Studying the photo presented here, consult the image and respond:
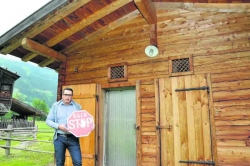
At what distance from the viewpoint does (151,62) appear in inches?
168

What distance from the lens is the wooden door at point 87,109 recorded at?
432 centimetres

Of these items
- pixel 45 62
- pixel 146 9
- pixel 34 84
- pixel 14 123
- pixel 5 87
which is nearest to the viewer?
pixel 146 9

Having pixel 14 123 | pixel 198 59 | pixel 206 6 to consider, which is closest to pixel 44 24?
pixel 198 59

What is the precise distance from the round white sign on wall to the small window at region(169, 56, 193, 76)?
327 mm

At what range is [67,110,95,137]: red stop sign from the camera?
9.18 ft

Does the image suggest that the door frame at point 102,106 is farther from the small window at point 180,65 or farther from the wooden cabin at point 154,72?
the small window at point 180,65

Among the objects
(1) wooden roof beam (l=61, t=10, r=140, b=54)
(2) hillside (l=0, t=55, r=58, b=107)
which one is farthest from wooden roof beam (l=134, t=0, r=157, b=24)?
(2) hillside (l=0, t=55, r=58, b=107)

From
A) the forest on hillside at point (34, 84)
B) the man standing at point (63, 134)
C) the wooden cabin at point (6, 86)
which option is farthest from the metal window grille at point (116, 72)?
the forest on hillside at point (34, 84)

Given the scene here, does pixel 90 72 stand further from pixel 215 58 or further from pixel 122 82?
pixel 215 58

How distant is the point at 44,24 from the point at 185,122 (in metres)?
3.25

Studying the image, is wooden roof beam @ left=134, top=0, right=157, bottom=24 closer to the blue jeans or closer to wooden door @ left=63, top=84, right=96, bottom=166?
wooden door @ left=63, top=84, right=96, bottom=166

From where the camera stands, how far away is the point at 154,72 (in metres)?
4.20

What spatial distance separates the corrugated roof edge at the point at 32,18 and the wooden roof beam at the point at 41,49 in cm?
25

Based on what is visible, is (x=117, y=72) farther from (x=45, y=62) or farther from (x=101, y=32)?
(x=45, y=62)
